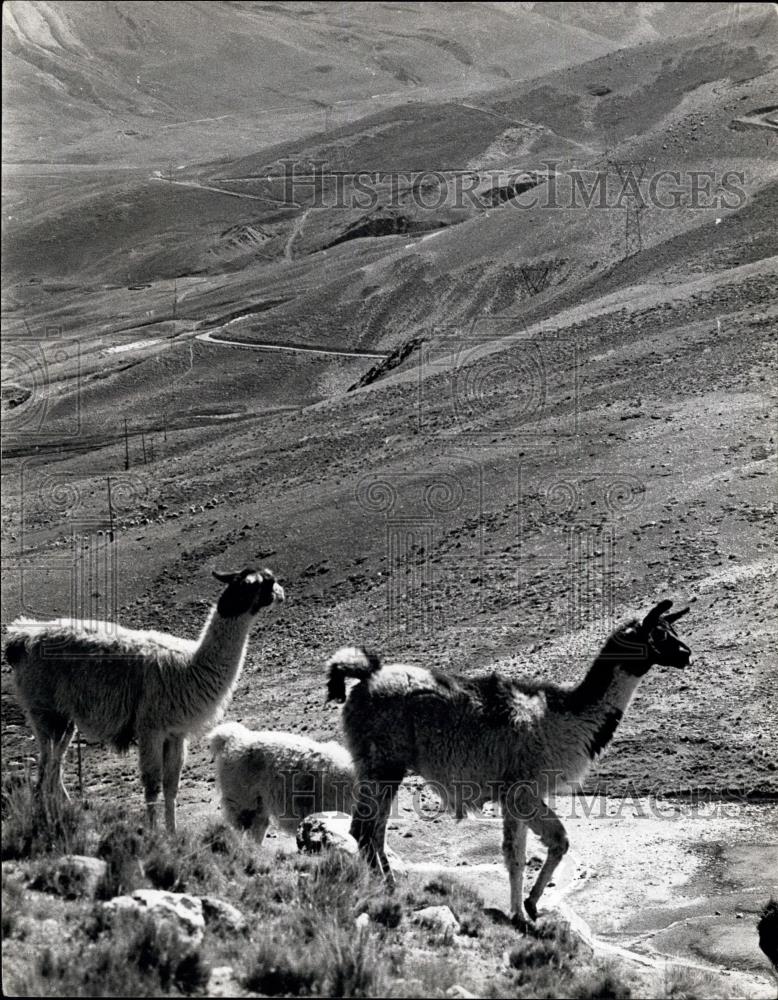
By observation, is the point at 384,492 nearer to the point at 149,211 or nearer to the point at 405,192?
the point at 405,192

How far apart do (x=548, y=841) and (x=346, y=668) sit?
218 centimetres

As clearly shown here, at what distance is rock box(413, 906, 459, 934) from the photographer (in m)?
9.86

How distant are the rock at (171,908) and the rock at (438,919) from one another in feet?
6.34

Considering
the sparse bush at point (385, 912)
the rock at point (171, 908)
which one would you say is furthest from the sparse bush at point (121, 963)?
the sparse bush at point (385, 912)

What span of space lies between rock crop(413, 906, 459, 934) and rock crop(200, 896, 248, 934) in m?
1.59

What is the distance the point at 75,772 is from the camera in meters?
21.6

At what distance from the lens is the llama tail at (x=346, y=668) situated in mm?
11336

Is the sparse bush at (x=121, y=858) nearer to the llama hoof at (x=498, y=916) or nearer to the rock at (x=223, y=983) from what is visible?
the rock at (x=223, y=983)

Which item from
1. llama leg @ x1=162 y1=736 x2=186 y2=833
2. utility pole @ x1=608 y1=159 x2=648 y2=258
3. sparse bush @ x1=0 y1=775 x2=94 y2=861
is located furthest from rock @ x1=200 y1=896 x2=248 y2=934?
utility pole @ x1=608 y1=159 x2=648 y2=258

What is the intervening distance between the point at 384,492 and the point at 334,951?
96.2ft

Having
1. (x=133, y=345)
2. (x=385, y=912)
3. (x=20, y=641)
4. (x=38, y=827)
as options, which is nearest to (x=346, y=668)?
(x=385, y=912)

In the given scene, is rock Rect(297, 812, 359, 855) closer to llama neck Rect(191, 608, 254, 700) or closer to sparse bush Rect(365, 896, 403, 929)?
llama neck Rect(191, 608, 254, 700)

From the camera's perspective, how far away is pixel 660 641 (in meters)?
11.7

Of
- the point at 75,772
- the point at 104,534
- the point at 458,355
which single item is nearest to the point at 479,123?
the point at 458,355
